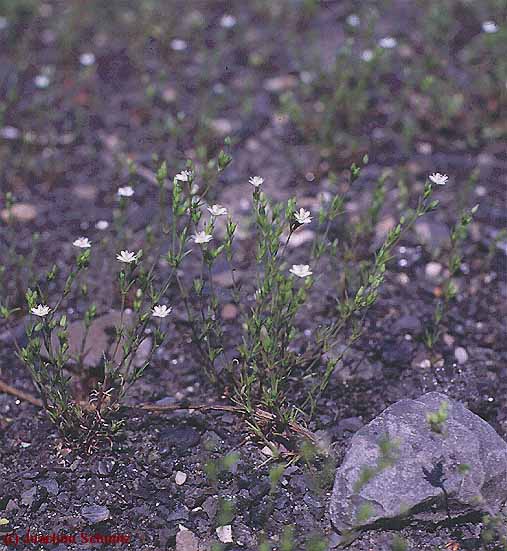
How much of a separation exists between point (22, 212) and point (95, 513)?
2086mm

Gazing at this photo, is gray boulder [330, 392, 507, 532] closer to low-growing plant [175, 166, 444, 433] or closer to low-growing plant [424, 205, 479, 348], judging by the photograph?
low-growing plant [175, 166, 444, 433]

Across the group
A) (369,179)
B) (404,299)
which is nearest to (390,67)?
(369,179)

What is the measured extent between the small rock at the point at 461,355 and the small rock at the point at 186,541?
1468mm

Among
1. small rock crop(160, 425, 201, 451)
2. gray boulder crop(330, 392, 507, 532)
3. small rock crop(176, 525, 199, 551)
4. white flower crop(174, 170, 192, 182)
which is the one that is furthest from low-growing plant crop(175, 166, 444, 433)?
small rock crop(176, 525, 199, 551)

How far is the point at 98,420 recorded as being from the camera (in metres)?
3.28

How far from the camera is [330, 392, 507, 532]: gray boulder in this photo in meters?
2.89

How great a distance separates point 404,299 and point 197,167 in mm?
1544

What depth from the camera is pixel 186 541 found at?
2994 millimetres

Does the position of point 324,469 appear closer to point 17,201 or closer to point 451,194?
point 451,194

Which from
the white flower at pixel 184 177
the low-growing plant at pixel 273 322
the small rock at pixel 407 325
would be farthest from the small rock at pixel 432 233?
the white flower at pixel 184 177

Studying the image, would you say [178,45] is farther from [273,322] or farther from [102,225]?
[273,322]

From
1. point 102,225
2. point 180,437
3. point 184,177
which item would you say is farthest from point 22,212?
point 180,437

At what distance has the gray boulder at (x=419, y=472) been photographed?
289 cm

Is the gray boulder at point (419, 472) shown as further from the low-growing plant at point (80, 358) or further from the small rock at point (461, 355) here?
the low-growing plant at point (80, 358)
